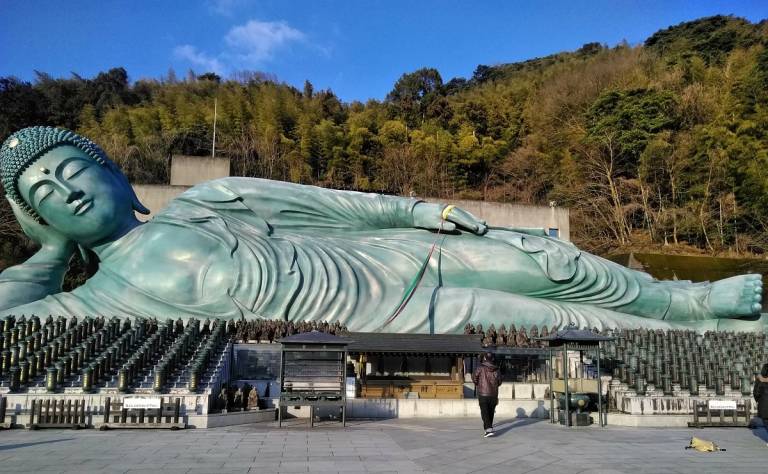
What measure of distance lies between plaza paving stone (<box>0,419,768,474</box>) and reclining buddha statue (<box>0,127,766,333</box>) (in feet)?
14.5

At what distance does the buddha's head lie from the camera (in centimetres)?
1209

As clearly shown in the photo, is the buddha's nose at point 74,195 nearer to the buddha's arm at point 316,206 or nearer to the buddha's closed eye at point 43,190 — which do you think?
the buddha's closed eye at point 43,190

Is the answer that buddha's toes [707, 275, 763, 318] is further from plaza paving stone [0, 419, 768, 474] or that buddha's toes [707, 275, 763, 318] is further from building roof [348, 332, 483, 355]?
building roof [348, 332, 483, 355]

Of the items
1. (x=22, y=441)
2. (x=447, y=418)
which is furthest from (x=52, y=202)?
(x=447, y=418)

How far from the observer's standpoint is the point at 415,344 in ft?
33.8

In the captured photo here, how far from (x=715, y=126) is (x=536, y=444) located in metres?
31.3

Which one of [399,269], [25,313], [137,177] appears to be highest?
[137,177]

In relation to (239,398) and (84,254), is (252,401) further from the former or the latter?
(84,254)

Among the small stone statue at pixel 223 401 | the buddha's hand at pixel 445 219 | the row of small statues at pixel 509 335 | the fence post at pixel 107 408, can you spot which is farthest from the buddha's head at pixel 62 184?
the row of small statues at pixel 509 335

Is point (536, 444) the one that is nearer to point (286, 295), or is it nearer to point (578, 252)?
point (286, 295)

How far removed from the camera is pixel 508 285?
13.4 metres

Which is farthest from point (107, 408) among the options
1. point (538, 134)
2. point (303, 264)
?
point (538, 134)

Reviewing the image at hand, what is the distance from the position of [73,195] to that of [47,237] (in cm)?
122

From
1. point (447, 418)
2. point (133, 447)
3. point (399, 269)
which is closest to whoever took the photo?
point (133, 447)
